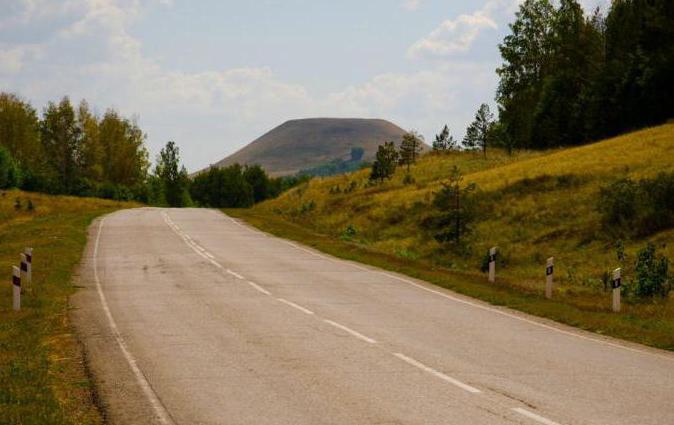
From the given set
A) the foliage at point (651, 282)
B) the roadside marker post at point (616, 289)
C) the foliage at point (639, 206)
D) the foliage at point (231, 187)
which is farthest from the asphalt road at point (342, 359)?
the foliage at point (231, 187)

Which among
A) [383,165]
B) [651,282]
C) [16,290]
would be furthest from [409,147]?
[16,290]

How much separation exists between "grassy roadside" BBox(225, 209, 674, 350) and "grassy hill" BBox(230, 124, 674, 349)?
0.04 meters

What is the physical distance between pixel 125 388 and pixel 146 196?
314ft

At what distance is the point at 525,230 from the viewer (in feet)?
126

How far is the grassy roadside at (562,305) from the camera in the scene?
47.3 ft

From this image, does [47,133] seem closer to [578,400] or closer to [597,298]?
[597,298]

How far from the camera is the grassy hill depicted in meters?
19.0

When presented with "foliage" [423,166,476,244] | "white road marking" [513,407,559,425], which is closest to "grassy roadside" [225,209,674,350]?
"white road marking" [513,407,559,425]

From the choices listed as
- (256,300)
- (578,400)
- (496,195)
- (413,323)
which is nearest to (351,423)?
(578,400)

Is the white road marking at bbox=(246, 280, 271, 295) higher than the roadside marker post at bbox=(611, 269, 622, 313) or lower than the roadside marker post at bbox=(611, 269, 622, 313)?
lower

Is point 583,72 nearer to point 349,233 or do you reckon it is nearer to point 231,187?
point 349,233

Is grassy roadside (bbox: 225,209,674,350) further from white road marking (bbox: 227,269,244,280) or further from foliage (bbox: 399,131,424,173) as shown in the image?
foliage (bbox: 399,131,424,173)

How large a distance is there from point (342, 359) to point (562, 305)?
936cm

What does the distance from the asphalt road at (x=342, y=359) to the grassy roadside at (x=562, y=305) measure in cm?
76
